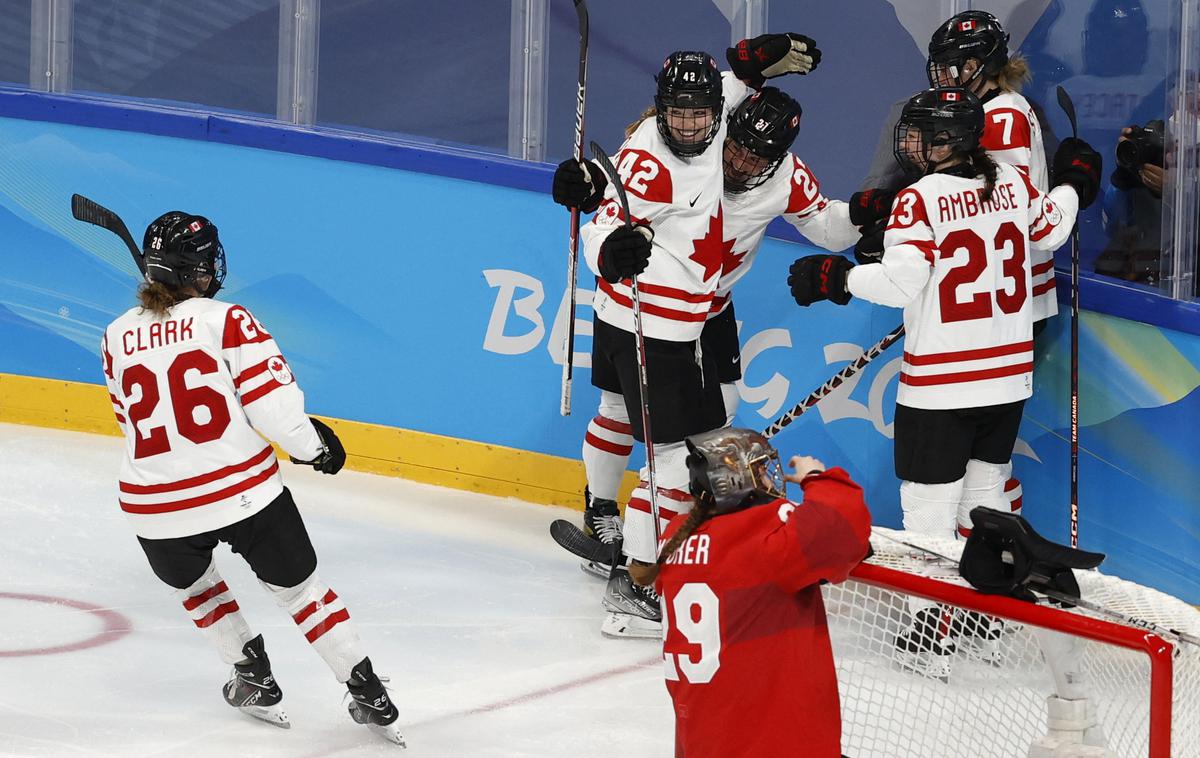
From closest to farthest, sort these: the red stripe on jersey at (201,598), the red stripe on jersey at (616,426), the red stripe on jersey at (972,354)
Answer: the red stripe on jersey at (201,598) → the red stripe on jersey at (972,354) → the red stripe on jersey at (616,426)

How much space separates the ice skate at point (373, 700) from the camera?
124 inches

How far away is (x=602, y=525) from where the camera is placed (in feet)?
14.3

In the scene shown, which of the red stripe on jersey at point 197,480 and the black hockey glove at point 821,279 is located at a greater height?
the black hockey glove at point 821,279

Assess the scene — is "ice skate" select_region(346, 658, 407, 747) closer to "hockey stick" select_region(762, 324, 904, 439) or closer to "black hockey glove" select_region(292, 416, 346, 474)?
"black hockey glove" select_region(292, 416, 346, 474)

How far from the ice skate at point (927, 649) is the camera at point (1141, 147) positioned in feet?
6.13

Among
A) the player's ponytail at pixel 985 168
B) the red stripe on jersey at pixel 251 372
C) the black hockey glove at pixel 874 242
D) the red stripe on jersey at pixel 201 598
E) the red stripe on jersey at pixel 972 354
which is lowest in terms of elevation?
the red stripe on jersey at pixel 201 598

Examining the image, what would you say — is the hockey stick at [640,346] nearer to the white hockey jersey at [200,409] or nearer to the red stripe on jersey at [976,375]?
the red stripe on jersey at [976,375]

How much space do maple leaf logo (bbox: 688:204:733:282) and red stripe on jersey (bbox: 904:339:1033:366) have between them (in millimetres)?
595

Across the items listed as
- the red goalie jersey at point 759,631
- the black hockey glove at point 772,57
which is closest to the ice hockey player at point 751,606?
the red goalie jersey at point 759,631

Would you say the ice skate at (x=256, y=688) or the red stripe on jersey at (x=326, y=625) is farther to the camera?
the ice skate at (x=256, y=688)

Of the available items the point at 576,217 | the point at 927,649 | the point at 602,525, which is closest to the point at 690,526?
the point at 927,649

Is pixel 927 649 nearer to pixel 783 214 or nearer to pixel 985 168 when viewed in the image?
pixel 985 168

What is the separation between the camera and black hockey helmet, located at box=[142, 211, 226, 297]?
10.3 ft

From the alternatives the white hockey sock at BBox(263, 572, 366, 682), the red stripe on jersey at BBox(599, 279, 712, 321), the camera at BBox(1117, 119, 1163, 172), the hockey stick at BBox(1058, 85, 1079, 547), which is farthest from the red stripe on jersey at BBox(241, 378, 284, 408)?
the camera at BBox(1117, 119, 1163, 172)
